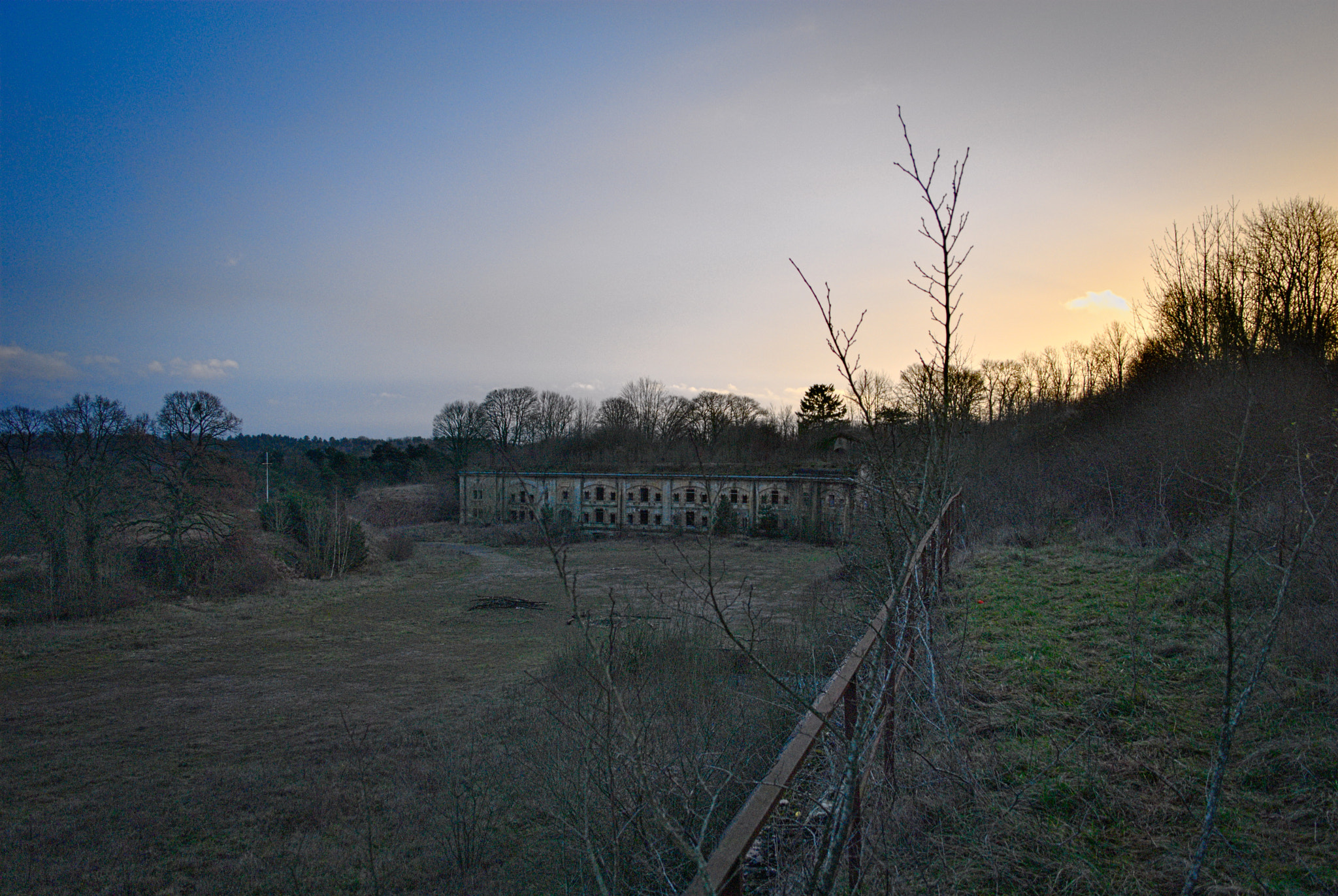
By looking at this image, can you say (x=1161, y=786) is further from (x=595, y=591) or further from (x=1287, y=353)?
(x=595, y=591)

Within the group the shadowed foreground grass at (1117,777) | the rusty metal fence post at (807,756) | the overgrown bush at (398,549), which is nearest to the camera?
the rusty metal fence post at (807,756)

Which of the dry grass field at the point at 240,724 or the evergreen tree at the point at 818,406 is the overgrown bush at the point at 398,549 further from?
the evergreen tree at the point at 818,406

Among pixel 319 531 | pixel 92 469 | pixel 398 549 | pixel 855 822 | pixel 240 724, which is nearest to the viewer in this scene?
pixel 855 822

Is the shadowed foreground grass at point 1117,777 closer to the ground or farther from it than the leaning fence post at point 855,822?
closer to the ground

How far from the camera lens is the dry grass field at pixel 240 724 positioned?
23.2 feet

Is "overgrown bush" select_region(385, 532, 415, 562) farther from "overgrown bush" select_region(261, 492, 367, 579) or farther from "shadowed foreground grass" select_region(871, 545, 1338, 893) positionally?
"shadowed foreground grass" select_region(871, 545, 1338, 893)

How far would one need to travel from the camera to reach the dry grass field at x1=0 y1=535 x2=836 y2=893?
709 cm

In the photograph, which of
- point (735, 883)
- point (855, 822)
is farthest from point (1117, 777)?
point (735, 883)

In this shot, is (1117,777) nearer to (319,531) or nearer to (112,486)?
(112,486)

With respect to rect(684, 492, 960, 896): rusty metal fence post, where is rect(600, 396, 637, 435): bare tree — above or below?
above

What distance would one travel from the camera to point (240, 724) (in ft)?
39.3

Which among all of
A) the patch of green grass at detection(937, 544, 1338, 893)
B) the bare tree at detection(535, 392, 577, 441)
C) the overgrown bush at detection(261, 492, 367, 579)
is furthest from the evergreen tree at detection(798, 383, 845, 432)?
the patch of green grass at detection(937, 544, 1338, 893)

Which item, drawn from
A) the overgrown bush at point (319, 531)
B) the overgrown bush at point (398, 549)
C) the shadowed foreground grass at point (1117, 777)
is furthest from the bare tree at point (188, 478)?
the shadowed foreground grass at point (1117, 777)

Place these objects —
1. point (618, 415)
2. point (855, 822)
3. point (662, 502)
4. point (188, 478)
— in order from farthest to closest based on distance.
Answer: point (618, 415) → point (662, 502) → point (188, 478) → point (855, 822)
